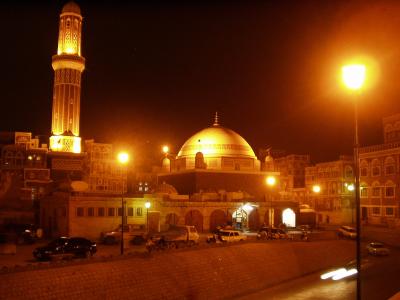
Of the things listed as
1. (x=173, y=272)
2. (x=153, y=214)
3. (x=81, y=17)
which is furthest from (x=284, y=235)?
(x=81, y=17)

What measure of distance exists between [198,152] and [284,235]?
20.5 metres

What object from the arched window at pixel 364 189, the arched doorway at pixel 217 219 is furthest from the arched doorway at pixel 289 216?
the arched window at pixel 364 189

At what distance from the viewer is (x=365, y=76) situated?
12547 millimetres

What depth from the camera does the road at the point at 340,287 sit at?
26516mm

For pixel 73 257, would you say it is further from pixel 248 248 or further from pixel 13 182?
pixel 13 182

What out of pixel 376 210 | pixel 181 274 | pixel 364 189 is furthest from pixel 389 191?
pixel 181 274

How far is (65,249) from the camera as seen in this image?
2800 centimetres

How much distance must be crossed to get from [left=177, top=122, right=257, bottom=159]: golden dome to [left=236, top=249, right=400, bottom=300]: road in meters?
27.9

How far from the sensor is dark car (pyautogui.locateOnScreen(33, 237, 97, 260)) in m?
27.0

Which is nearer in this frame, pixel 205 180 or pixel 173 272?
pixel 173 272

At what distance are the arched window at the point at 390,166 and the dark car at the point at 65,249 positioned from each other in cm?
3786

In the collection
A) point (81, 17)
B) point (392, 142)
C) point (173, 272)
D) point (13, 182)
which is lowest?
point (173, 272)

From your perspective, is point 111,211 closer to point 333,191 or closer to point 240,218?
point 240,218

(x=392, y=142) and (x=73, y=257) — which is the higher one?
(x=392, y=142)
